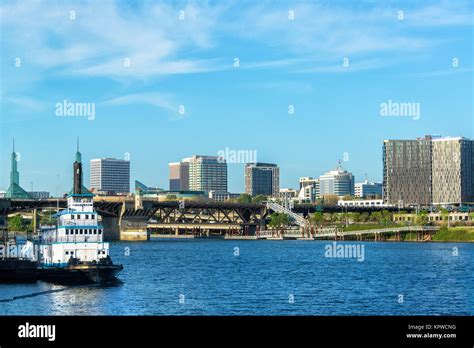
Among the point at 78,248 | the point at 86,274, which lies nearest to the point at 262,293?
the point at 86,274

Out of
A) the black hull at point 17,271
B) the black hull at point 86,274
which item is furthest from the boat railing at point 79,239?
the black hull at point 86,274

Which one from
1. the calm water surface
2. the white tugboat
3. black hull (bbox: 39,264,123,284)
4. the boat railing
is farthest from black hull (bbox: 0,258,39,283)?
the boat railing

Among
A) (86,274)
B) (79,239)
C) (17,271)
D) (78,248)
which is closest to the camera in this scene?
(86,274)

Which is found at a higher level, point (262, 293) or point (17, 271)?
point (17, 271)

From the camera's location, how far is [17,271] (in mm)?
77625

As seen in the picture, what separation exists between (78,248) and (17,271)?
6076 mm

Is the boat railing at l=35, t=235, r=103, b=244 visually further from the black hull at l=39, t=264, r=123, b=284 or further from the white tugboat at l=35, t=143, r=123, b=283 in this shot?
the black hull at l=39, t=264, r=123, b=284

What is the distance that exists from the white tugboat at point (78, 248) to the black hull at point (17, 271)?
838 millimetres

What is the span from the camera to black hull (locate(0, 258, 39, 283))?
251 feet

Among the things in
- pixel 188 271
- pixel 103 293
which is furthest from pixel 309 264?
pixel 103 293

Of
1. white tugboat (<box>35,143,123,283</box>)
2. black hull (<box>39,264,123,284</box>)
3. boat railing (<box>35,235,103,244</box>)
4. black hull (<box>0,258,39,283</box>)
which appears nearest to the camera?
black hull (<box>39,264,123,284</box>)

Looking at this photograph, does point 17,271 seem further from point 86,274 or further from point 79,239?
point 86,274

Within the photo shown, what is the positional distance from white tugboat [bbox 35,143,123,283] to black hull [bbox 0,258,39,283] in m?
0.84
